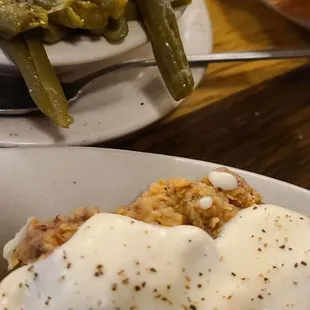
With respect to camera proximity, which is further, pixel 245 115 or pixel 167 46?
pixel 245 115

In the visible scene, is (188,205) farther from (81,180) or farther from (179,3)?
(179,3)

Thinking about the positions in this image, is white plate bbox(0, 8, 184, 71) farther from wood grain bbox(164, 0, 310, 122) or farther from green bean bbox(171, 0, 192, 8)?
A: wood grain bbox(164, 0, 310, 122)

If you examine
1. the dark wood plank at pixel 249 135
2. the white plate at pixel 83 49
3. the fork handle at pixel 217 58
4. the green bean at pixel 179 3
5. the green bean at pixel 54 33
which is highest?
the green bean at pixel 54 33

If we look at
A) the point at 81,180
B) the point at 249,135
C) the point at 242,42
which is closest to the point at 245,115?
the point at 249,135

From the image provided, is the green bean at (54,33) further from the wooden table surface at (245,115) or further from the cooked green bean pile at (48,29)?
the wooden table surface at (245,115)

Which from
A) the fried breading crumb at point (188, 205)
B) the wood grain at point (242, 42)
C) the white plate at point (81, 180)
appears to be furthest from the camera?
the wood grain at point (242, 42)

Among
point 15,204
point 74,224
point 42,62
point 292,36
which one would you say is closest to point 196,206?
point 74,224

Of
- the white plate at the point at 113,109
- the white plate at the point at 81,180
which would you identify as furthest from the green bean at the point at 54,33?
the white plate at the point at 81,180
